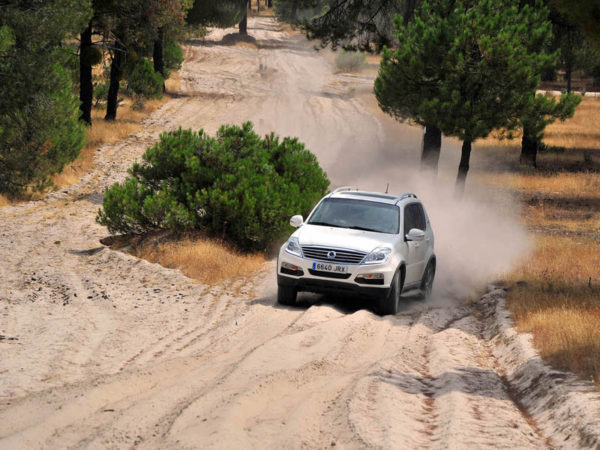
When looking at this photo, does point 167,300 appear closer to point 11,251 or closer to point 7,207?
point 11,251

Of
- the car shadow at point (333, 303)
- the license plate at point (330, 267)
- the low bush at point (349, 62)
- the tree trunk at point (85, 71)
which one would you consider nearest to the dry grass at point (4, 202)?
the tree trunk at point (85, 71)

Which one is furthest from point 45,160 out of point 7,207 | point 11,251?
point 11,251

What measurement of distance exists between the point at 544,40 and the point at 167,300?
16.4 metres

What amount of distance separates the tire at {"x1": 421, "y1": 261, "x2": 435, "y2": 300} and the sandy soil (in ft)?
0.74

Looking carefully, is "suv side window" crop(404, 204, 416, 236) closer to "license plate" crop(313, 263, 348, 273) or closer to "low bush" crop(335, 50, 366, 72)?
"license plate" crop(313, 263, 348, 273)

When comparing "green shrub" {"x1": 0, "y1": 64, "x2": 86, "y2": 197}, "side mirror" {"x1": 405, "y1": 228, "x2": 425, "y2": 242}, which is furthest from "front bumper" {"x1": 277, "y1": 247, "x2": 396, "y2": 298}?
"green shrub" {"x1": 0, "y1": 64, "x2": 86, "y2": 197}

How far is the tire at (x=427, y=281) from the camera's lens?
14.6m

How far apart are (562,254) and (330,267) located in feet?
28.2

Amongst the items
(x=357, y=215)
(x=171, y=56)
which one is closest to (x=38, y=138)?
(x=357, y=215)

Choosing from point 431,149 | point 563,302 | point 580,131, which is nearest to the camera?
point 563,302

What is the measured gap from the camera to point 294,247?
498 inches

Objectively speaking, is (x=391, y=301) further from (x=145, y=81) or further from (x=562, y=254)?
(x=145, y=81)

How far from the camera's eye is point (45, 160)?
2275cm

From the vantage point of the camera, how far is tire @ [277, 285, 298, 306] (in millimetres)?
12719
